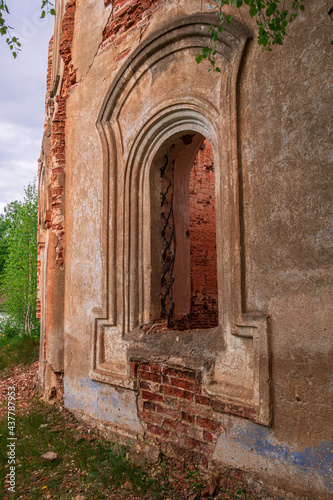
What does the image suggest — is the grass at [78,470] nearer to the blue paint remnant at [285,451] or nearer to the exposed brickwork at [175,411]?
the exposed brickwork at [175,411]

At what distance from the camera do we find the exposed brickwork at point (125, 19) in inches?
157

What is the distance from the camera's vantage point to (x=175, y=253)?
4137 millimetres

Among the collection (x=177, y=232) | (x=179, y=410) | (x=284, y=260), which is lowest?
(x=179, y=410)

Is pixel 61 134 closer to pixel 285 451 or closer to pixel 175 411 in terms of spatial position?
pixel 175 411

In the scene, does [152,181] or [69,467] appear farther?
[152,181]

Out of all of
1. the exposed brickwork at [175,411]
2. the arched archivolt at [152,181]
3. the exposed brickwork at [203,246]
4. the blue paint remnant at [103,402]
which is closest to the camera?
the arched archivolt at [152,181]

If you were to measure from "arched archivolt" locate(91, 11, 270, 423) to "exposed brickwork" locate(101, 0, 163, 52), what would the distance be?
1.36 feet

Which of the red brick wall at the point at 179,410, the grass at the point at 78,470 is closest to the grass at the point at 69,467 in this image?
the grass at the point at 78,470

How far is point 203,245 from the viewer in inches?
253

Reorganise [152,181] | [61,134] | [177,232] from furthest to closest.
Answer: [61,134]
[177,232]
[152,181]

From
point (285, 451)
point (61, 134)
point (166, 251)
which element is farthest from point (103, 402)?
point (61, 134)

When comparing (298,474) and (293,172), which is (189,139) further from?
(298,474)

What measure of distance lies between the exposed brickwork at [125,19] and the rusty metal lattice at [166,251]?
150 centimetres

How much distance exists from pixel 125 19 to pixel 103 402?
170 inches
